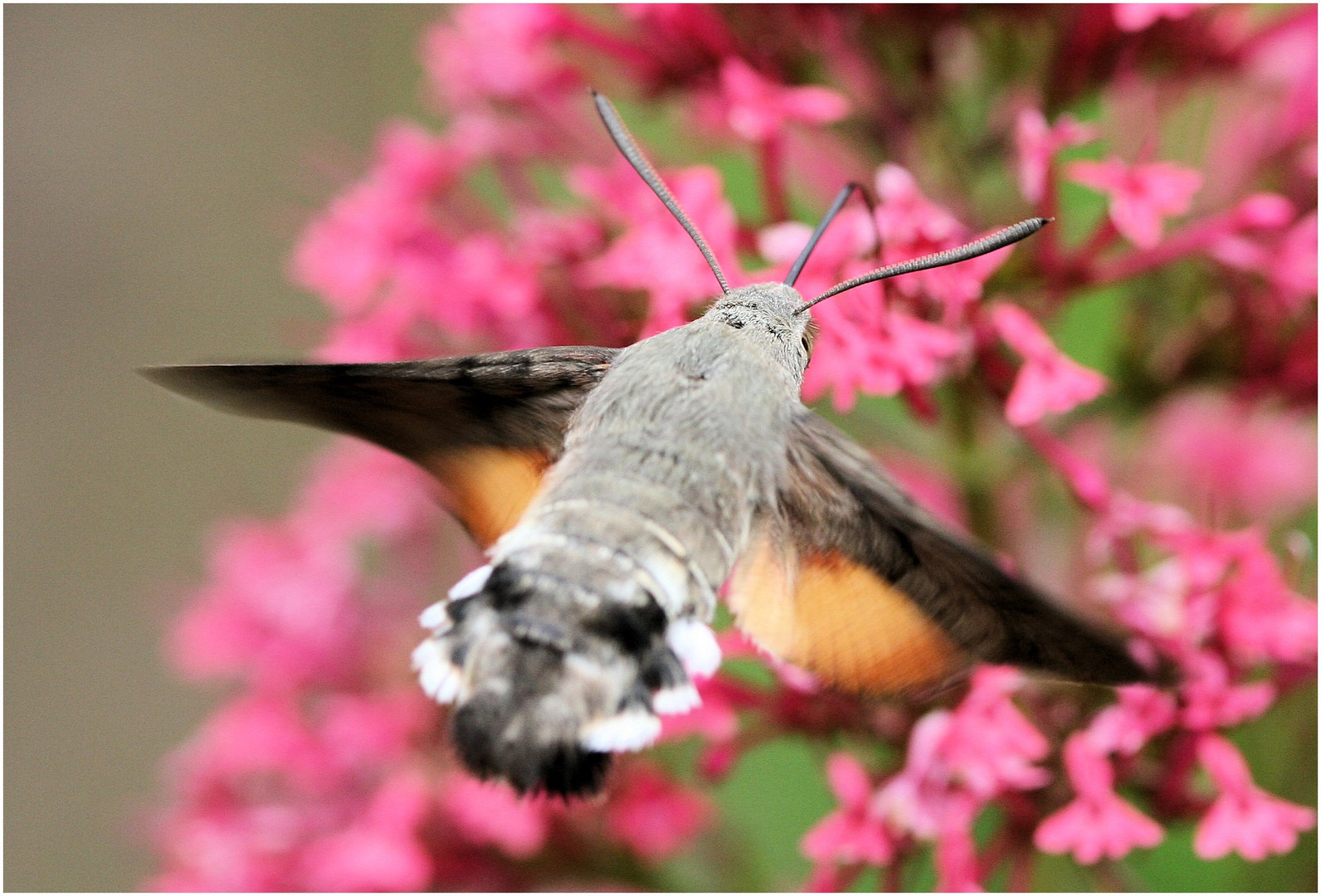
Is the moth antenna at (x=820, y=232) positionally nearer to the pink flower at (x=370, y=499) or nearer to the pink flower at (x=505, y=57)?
the pink flower at (x=505, y=57)

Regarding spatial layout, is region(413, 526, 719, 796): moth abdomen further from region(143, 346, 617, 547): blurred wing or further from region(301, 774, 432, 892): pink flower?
region(301, 774, 432, 892): pink flower

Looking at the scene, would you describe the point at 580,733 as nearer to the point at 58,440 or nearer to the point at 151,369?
the point at 151,369

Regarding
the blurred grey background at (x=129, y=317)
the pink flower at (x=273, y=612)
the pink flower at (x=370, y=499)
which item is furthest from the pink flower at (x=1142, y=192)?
the blurred grey background at (x=129, y=317)

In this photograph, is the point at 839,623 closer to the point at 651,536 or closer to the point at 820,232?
the point at 651,536

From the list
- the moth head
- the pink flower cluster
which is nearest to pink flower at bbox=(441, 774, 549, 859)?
→ the pink flower cluster

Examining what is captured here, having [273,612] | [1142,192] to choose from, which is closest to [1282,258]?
[1142,192]

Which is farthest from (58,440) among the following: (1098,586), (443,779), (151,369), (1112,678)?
(1112,678)
